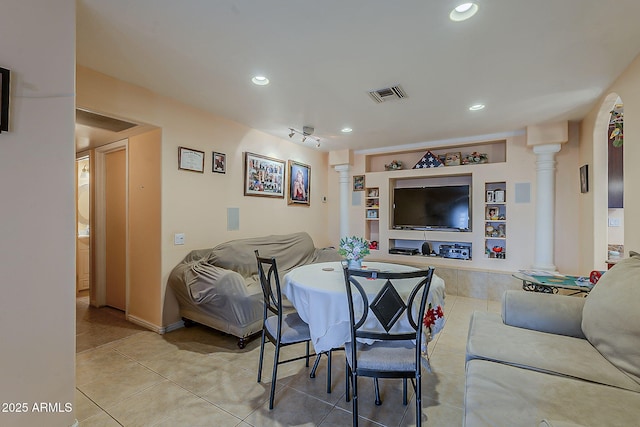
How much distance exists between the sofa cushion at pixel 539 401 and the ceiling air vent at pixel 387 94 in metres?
2.36

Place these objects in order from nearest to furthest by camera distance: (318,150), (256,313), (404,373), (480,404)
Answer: (480,404), (404,373), (256,313), (318,150)

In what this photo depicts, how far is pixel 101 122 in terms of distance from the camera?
10.3ft

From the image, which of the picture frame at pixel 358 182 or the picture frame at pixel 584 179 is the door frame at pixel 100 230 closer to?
the picture frame at pixel 358 182

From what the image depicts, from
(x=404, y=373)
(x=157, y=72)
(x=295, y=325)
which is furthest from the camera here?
(x=157, y=72)

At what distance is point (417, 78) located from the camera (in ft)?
8.18

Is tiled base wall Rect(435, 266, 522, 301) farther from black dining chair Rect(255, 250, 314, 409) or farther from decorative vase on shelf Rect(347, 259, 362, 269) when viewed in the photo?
black dining chair Rect(255, 250, 314, 409)

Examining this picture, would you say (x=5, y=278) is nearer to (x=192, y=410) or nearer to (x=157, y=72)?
(x=192, y=410)

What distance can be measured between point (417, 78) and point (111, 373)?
349 centimetres

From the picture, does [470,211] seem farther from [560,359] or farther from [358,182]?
[560,359]

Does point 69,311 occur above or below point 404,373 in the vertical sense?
above

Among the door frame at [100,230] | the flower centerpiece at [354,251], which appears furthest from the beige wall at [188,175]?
the flower centerpiece at [354,251]

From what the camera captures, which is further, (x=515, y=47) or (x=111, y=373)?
(x=111, y=373)

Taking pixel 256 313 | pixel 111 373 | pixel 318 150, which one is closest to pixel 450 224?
pixel 318 150

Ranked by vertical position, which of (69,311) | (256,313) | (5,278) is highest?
(5,278)
